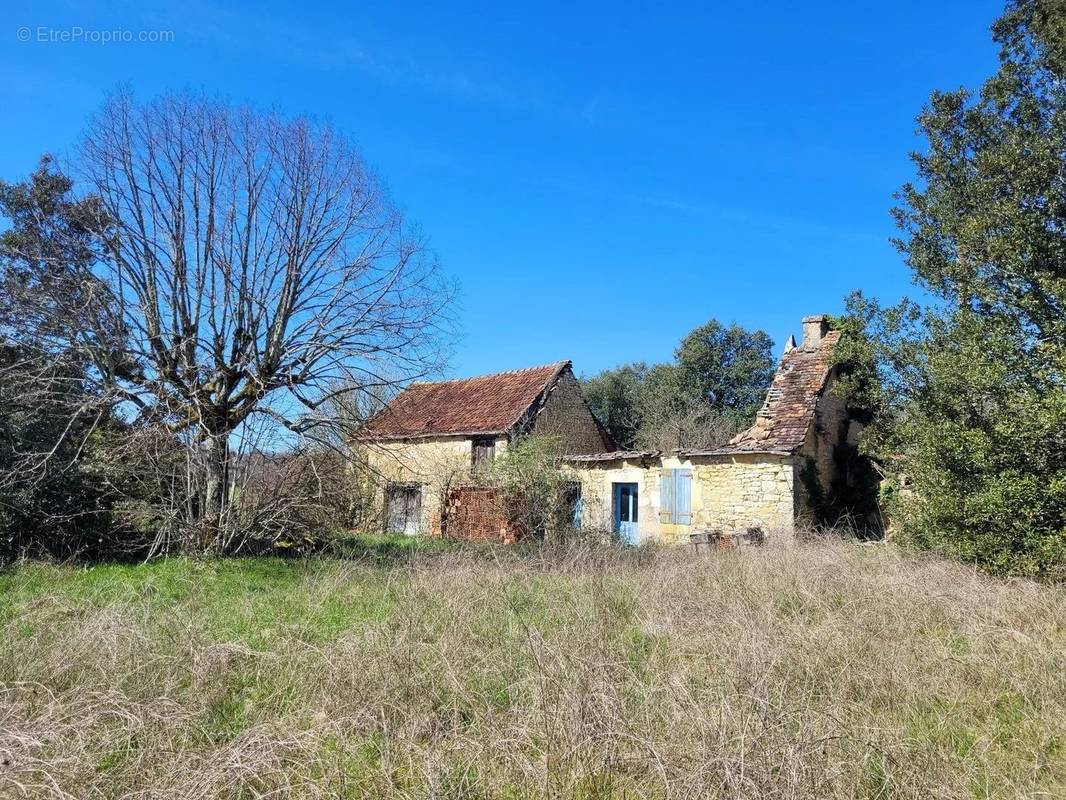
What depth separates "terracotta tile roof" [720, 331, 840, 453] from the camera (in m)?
15.3

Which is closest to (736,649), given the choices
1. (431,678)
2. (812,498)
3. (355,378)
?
(431,678)

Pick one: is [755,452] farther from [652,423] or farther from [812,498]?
[652,423]

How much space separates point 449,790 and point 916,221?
1479cm

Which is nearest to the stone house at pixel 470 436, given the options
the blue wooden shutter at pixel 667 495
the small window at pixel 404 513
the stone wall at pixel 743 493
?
the small window at pixel 404 513

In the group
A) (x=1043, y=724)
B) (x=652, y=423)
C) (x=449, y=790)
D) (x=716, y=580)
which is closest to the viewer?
(x=449, y=790)

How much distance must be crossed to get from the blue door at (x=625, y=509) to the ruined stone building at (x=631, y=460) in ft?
0.09

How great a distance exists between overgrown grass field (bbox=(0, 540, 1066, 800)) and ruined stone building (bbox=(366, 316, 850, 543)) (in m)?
6.51

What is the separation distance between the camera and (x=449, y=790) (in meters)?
3.42

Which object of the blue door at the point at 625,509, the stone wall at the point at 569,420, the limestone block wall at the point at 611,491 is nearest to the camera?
the limestone block wall at the point at 611,491

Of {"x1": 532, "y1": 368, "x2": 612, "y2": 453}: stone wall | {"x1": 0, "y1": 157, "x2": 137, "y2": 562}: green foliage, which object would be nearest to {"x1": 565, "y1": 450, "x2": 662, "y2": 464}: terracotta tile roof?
{"x1": 532, "y1": 368, "x2": 612, "y2": 453}: stone wall

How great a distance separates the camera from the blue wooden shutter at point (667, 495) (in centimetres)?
1683

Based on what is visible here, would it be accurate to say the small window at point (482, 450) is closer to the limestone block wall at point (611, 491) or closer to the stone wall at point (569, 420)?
the stone wall at point (569, 420)

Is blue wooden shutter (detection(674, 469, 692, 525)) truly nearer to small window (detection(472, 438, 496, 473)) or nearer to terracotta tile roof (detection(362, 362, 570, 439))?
terracotta tile roof (detection(362, 362, 570, 439))

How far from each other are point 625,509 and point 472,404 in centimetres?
694
